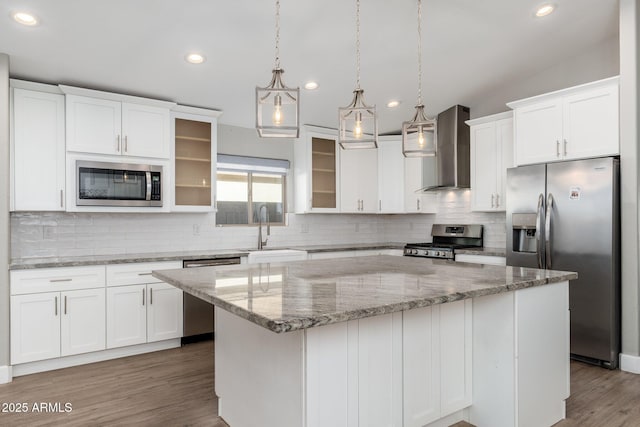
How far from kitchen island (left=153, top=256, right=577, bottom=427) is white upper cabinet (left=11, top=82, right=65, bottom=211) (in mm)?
1884

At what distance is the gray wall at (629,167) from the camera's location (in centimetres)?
323

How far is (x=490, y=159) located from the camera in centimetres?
457

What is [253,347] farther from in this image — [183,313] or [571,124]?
[571,124]

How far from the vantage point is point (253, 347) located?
2047 mm

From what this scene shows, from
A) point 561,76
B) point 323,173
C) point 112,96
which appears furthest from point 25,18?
point 561,76

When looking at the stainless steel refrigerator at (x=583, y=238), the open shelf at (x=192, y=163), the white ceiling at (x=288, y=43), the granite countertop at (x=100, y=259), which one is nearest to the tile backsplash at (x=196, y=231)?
the granite countertop at (x=100, y=259)

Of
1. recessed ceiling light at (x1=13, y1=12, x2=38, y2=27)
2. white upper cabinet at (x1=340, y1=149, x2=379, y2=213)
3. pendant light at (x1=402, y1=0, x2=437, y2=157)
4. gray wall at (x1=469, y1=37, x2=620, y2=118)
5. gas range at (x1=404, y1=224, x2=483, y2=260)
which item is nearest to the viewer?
pendant light at (x1=402, y1=0, x2=437, y2=157)

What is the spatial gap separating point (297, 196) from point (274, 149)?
677 mm

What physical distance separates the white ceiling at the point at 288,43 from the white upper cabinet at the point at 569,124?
1.93ft

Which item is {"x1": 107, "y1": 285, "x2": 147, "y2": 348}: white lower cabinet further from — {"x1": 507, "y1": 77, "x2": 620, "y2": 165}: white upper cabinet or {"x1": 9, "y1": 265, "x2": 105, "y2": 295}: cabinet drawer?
{"x1": 507, "y1": 77, "x2": 620, "y2": 165}: white upper cabinet

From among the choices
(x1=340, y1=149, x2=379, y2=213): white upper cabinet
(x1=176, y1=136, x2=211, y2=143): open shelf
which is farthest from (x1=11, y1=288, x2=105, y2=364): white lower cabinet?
(x1=340, y1=149, x2=379, y2=213): white upper cabinet

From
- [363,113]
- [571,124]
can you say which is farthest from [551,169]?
[363,113]

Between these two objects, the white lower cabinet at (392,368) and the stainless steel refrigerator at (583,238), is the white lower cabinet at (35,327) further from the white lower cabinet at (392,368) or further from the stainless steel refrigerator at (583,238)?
the stainless steel refrigerator at (583,238)

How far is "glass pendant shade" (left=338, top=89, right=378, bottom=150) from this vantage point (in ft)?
7.38
